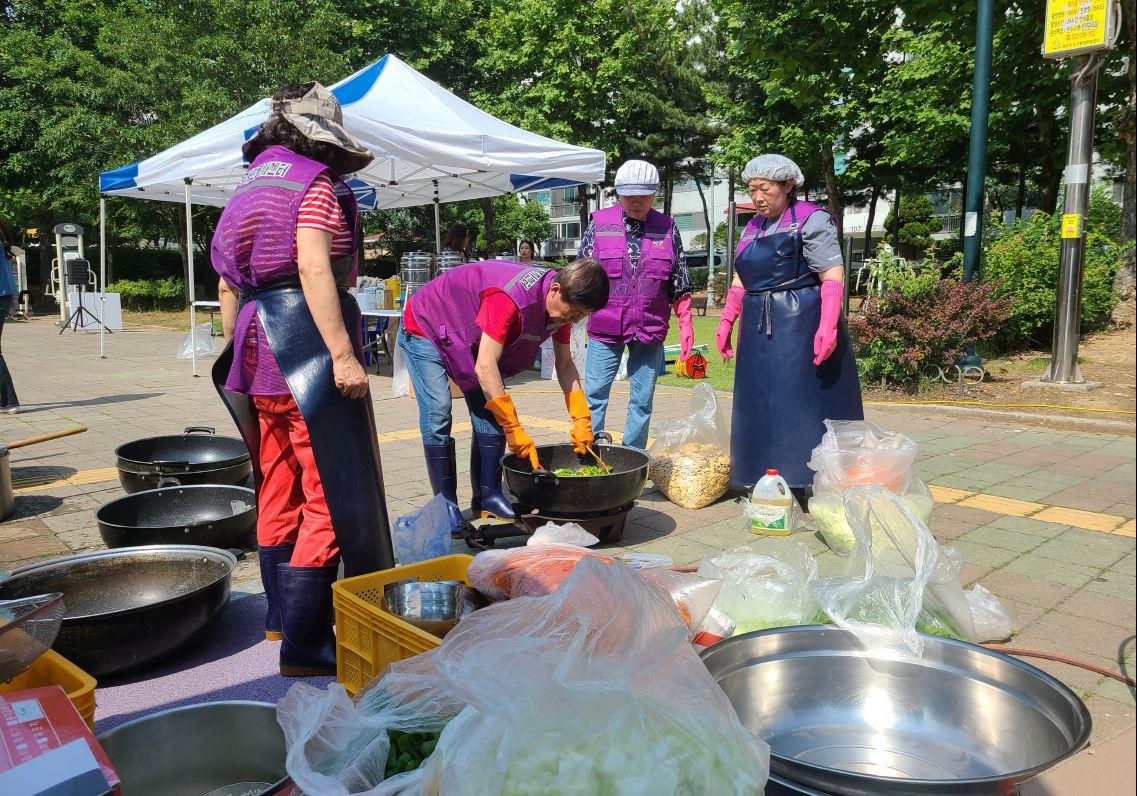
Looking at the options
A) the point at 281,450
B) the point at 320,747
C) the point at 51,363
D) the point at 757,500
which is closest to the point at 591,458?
the point at 757,500

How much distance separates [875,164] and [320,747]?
29.2 meters

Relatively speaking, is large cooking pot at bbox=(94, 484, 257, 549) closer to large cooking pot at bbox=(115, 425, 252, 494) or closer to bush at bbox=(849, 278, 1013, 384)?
large cooking pot at bbox=(115, 425, 252, 494)

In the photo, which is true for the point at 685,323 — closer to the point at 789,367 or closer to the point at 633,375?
the point at 633,375

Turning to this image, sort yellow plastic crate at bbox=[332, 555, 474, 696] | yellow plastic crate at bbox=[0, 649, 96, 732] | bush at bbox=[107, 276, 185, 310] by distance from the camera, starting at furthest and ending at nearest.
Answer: bush at bbox=[107, 276, 185, 310], yellow plastic crate at bbox=[332, 555, 474, 696], yellow plastic crate at bbox=[0, 649, 96, 732]

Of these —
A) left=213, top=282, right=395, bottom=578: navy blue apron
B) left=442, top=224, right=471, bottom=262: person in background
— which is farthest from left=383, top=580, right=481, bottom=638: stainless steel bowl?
left=442, top=224, right=471, bottom=262: person in background

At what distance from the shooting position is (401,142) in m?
8.21

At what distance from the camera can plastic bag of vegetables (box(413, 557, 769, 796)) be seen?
1.32 meters

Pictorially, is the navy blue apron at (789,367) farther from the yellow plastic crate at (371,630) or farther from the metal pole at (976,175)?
the metal pole at (976,175)

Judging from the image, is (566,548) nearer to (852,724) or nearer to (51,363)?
(852,724)

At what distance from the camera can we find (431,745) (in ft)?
5.47

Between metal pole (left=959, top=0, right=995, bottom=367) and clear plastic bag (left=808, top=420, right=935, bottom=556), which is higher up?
metal pole (left=959, top=0, right=995, bottom=367)

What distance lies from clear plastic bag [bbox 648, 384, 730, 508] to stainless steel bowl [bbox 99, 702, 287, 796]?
119 inches

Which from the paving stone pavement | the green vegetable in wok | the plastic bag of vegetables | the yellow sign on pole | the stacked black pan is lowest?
the paving stone pavement

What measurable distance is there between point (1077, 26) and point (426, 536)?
277 cm
